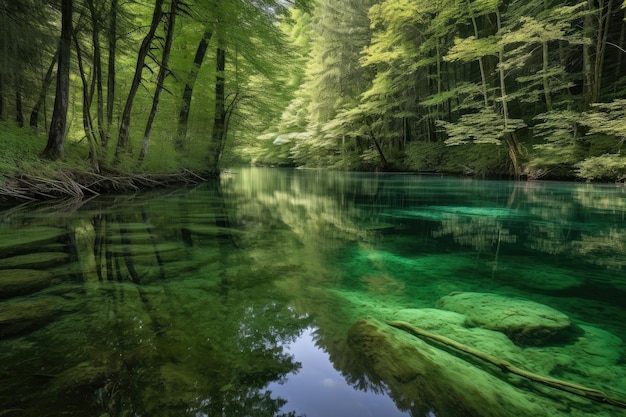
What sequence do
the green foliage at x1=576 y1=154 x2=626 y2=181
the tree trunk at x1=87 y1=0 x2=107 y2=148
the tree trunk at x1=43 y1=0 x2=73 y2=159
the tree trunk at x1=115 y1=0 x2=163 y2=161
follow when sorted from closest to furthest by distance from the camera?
the tree trunk at x1=43 y1=0 x2=73 y2=159 < the tree trunk at x1=87 y1=0 x2=107 y2=148 < the tree trunk at x1=115 y1=0 x2=163 y2=161 < the green foliage at x1=576 y1=154 x2=626 y2=181

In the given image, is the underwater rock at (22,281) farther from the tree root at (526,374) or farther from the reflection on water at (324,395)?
the tree root at (526,374)

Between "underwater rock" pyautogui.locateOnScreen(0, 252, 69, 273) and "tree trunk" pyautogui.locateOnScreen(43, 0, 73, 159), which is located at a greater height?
"tree trunk" pyautogui.locateOnScreen(43, 0, 73, 159)

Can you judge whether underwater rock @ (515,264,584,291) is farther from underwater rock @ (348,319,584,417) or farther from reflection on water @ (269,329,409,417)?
Answer: reflection on water @ (269,329,409,417)

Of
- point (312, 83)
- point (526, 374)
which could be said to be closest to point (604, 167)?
point (526, 374)

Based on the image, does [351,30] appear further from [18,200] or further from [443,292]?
[443,292]

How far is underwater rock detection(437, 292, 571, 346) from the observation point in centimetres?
198

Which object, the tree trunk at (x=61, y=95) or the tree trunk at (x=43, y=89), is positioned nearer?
the tree trunk at (x=61, y=95)

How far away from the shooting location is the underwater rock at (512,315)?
1.98 m

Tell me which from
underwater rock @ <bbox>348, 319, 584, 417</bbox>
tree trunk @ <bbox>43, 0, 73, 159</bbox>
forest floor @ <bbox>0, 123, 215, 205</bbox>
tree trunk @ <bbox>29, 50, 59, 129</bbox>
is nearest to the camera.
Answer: underwater rock @ <bbox>348, 319, 584, 417</bbox>

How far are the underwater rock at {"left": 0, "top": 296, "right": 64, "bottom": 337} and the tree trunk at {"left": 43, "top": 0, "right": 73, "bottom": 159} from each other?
21.5 ft

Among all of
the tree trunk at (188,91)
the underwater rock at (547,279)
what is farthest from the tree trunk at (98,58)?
the underwater rock at (547,279)

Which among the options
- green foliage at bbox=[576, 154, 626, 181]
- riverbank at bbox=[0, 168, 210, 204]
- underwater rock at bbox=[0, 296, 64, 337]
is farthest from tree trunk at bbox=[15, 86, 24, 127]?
green foliage at bbox=[576, 154, 626, 181]

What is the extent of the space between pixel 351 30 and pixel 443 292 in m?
21.4

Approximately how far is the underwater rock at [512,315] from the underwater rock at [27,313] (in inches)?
98.5
